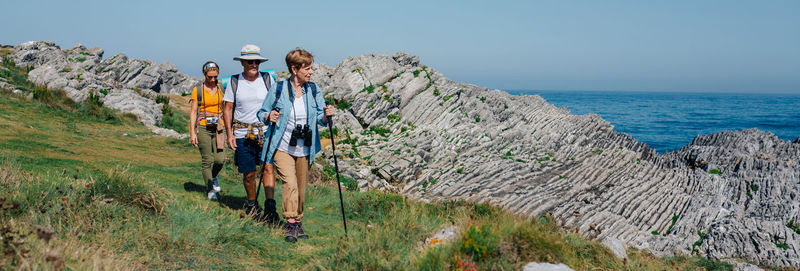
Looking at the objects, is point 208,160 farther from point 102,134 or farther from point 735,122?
point 735,122

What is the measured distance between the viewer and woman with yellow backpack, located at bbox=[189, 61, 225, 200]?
7.32m

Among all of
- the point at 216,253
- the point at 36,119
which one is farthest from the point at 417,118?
the point at 216,253

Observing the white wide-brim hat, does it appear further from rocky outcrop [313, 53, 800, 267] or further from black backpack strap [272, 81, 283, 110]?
rocky outcrop [313, 53, 800, 267]

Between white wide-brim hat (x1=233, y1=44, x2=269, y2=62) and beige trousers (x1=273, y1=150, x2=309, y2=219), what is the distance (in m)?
1.26

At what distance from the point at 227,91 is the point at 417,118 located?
16.3m

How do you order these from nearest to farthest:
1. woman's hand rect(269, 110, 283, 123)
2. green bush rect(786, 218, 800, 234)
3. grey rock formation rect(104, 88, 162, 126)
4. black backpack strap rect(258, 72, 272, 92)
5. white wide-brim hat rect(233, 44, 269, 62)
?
woman's hand rect(269, 110, 283, 123), white wide-brim hat rect(233, 44, 269, 62), black backpack strap rect(258, 72, 272, 92), green bush rect(786, 218, 800, 234), grey rock formation rect(104, 88, 162, 126)

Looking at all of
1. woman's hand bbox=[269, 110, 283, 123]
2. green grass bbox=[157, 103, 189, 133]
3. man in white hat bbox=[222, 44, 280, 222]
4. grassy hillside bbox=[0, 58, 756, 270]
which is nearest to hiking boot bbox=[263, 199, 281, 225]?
man in white hat bbox=[222, 44, 280, 222]

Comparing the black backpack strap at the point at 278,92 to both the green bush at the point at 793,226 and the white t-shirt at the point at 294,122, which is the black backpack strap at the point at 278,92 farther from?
the green bush at the point at 793,226

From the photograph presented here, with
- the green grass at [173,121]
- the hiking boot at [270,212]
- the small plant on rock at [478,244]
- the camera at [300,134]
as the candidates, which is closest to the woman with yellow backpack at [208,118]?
the hiking boot at [270,212]

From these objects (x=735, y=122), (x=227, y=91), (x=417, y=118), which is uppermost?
(x=227, y=91)

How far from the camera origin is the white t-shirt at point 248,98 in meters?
6.35

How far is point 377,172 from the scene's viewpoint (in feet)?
56.0

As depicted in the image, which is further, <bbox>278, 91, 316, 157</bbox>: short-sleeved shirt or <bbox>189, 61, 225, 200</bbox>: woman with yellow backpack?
<bbox>189, 61, 225, 200</bbox>: woman with yellow backpack

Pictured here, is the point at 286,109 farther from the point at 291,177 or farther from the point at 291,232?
the point at 291,232
